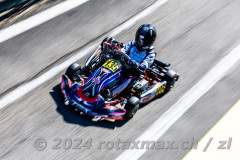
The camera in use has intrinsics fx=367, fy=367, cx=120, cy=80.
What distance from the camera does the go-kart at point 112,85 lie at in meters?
7.08

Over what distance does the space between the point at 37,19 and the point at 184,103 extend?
4.64 m

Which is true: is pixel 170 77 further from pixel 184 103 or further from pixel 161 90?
pixel 184 103

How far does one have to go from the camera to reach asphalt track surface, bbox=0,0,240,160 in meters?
6.88

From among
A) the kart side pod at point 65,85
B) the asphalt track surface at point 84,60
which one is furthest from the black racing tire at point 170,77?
the kart side pod at point 65,85

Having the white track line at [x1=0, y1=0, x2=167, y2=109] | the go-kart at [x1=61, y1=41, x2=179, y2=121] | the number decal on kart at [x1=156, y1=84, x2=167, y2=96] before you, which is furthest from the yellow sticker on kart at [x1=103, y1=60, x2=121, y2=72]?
the white track line at [x1=0, y1=0, x2=167, y2=109]

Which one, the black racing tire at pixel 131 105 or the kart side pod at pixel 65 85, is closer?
the black racing tire at pixel 131 105

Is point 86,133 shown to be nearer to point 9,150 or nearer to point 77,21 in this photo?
point 9,150

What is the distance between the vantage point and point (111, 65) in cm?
762

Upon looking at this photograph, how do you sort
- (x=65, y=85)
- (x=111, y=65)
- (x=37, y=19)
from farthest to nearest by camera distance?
(x=37, y=19) → (x=111, y=65) → (x=65, y=85)

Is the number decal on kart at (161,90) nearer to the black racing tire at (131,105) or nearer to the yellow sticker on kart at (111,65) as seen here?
the black racing tire at (131,105)

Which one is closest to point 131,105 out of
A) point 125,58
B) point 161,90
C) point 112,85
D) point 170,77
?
point 112,85

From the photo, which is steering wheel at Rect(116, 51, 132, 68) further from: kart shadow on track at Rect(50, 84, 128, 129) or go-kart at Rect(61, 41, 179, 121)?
kart shadow on track at Rect(50, 84, 128, 129)

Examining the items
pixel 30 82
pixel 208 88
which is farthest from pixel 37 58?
pixel 208 88

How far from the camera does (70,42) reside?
9.38 m
